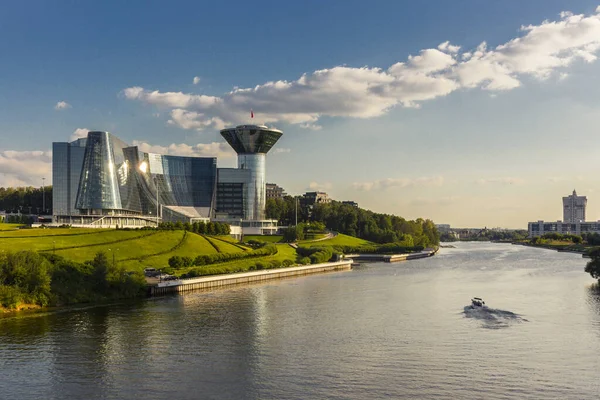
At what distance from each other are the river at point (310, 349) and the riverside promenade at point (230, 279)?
18.3 feet

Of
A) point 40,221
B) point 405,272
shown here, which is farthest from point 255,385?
point 40,221

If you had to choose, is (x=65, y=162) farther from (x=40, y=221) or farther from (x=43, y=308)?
(x=43, y=308)

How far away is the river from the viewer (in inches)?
1654

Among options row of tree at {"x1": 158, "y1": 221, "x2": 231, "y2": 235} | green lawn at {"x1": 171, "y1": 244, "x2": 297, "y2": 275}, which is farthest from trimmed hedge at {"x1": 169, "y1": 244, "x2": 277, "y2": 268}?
row of tree at {"x1": 158, "y1": 221, "x2": 231, "y2": 235}

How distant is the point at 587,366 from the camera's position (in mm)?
46781

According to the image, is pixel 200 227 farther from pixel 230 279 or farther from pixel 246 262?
pixel 230 279

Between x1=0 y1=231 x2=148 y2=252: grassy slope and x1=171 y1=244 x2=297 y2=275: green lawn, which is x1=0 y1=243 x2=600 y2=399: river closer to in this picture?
x1=171 y1=244 x2=297 y2=275: green lawn

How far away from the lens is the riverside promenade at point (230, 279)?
92.6 metres

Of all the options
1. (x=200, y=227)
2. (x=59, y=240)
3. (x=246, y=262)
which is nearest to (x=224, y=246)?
(x=246, y=262)

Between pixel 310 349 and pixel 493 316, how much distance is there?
85.3 feet

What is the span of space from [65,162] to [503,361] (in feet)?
530

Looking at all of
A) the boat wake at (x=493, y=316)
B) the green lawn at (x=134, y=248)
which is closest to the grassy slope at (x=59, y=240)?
the green lawn at (x=134, y=248)

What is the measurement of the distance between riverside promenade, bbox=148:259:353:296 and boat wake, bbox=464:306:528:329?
4564cm

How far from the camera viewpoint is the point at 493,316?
67.8 m
